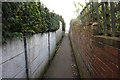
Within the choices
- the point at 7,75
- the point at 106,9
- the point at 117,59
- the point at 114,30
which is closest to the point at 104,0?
the point at 106,9

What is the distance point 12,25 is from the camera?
5.29 feet

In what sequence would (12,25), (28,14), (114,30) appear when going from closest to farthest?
(114,30) → (12,25) → (28,14)

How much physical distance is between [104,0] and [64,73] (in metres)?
3.41

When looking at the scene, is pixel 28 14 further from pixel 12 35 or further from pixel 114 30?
pixel 114 30

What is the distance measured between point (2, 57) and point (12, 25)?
64 cm

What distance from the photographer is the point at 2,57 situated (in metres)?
1.35

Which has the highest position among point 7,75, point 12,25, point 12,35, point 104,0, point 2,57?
point 104,0

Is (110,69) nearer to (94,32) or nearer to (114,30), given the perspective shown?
(114,30)

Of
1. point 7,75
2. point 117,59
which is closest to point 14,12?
point 7,75

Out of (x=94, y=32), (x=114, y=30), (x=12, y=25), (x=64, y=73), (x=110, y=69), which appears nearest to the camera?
(x=110, y=69)

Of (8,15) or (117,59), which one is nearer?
(117,59)

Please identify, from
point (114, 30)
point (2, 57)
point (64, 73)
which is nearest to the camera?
point (114, 30)

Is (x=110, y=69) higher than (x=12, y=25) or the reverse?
the reverse

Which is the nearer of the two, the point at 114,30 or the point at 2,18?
the point at 114,30
